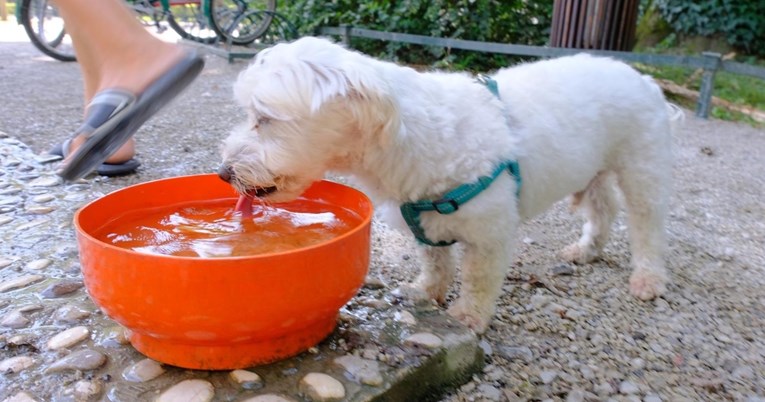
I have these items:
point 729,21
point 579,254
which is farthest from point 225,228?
point 729,21

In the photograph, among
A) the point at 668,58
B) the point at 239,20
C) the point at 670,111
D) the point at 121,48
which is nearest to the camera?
the point at 121,48

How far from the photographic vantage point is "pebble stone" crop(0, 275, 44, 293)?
2.49 m

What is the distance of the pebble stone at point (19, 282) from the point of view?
98.0 inches

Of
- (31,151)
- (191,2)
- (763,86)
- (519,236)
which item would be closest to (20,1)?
(191,2)

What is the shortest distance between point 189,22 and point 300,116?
938cm

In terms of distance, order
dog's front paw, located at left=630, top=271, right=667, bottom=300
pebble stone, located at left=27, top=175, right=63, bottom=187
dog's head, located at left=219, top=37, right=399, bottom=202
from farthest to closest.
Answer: pebble stone, located at left=27, top=175, right=63, bottom=187 < dog's front paw, located at left=630, top=271, right=667, bottom=300 < dog's head, located at left=219, top=37, right=399, bottom=202

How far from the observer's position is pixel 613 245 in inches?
146

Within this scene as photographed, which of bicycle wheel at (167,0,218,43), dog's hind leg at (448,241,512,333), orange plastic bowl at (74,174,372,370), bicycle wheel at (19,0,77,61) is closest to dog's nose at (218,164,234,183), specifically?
orange plastic bowl at (74,174,372,370)

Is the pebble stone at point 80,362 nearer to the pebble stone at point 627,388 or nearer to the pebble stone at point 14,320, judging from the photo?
the pebble stone at point 14,320

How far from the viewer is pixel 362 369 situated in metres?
1.99

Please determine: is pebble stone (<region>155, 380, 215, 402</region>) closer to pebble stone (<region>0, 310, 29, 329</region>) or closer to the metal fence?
pebble stone (<region>0, 310, 29, 329</region>)

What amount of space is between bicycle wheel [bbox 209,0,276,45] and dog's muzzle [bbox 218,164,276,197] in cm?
823

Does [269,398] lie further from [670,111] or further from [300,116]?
[670,111]

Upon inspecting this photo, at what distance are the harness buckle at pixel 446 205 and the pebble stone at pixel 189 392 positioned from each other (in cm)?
95
